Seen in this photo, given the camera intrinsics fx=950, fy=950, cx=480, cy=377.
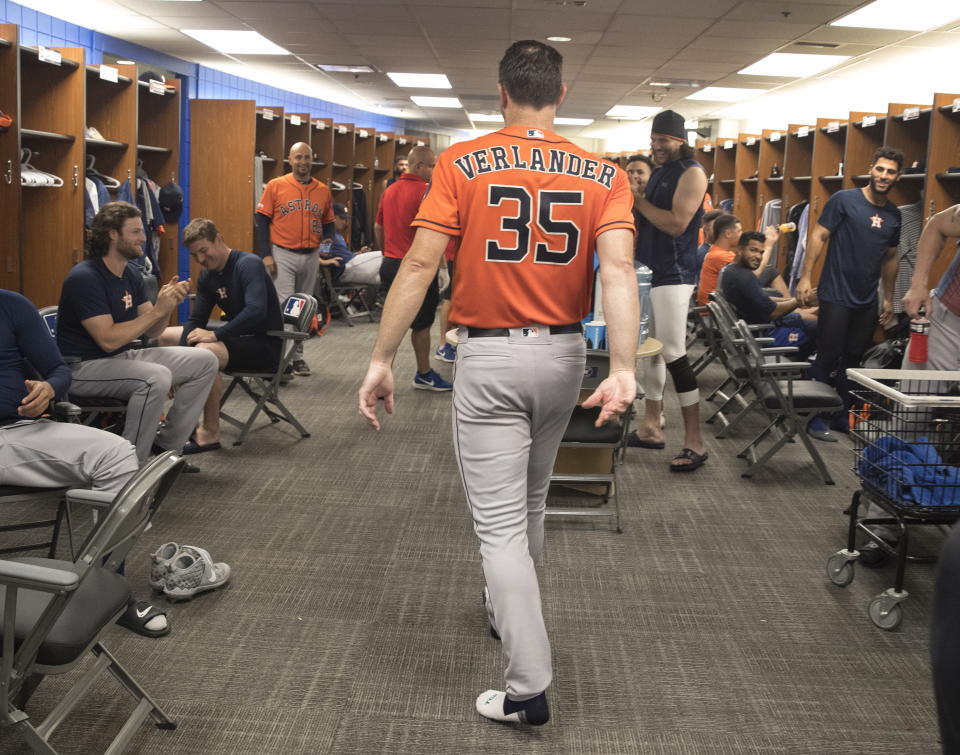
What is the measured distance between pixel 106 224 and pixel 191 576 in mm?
1499

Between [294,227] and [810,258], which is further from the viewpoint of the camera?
[294,227]

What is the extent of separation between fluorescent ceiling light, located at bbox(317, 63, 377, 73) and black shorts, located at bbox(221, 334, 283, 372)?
8.15 metres

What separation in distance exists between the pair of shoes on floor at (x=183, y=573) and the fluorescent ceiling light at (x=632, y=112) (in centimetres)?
1429

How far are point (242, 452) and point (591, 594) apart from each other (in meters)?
2.33

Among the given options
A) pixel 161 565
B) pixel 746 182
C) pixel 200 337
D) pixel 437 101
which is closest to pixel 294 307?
pixel 200 337

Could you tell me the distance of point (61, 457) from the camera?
2.84m

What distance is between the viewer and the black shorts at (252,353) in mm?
4906

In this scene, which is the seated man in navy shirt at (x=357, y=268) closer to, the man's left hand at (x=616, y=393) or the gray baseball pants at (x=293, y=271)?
the gray baseball pants at (x=293, y=271)

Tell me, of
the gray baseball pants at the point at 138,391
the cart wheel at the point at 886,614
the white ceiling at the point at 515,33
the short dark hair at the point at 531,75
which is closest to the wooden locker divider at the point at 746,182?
the white ceiling at the point at 515,33

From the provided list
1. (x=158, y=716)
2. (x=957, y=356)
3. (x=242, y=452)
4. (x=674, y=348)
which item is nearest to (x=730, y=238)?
(x=674, y=348)

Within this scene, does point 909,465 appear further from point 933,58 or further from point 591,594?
point 933,58

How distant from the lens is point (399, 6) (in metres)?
8.12

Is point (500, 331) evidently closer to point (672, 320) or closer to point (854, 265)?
point (672, 320)

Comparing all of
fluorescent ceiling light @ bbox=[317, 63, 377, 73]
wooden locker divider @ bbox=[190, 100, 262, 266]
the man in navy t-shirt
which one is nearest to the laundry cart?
the man in navy t-shirt
